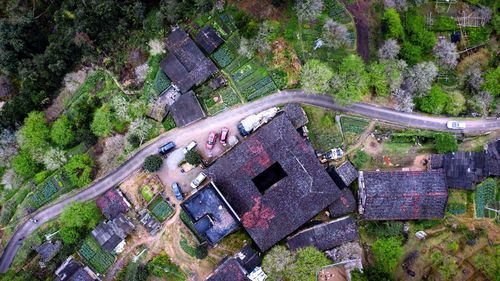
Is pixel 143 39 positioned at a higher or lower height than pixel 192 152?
higher

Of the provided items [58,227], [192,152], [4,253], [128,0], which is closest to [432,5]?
[192,152]

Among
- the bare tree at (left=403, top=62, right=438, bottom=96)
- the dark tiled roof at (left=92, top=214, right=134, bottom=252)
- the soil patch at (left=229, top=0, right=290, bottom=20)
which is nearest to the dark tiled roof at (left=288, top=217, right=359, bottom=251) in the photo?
the bare tree at (left=403, top=62, right=438, bottom=96)

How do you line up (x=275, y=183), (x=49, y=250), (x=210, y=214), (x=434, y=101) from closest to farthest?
(x=210, y=214)
(x=275, y=183)
(x=434, y=101)
(x=49, y=250)

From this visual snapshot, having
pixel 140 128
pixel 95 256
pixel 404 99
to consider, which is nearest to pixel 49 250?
pixel 95 256

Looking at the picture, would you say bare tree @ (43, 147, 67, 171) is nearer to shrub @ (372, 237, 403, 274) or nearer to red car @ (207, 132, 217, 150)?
red car @ (207, 132, 217, 150)

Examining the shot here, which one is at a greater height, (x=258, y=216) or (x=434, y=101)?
(x=258, y=216)

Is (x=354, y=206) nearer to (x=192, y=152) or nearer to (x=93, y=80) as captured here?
(x=192, y=152)

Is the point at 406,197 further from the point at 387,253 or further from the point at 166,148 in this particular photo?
the point at 166,148
